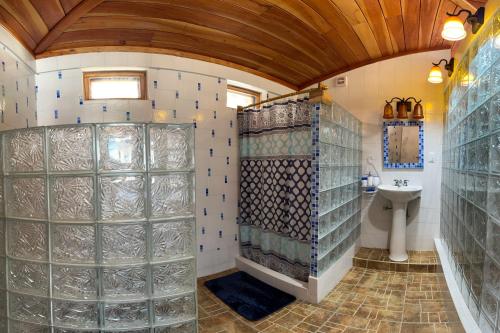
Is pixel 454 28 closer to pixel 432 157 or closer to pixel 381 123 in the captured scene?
pixel 381 123

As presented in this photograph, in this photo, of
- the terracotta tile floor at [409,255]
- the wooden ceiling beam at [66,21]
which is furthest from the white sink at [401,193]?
the wooden ceiling beam at [66,21]

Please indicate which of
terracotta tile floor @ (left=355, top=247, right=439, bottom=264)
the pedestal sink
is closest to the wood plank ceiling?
the pedestal sink

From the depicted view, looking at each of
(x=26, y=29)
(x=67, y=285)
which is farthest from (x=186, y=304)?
(x=26, y=29)

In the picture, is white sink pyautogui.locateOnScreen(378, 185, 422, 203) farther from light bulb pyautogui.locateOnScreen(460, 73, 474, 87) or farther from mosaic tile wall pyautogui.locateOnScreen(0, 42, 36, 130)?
mosaic tile wall pyautogui.locateOnScreen(0, 42, 36, 130)

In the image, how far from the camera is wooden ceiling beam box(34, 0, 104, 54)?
1.67 meters

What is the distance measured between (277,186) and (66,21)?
2.06 metres

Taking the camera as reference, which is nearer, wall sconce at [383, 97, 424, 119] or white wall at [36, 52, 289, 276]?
white wall at [36, 52, 289, 276]

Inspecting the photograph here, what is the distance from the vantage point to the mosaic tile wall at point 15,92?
1.77m

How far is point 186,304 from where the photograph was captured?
1480 mm

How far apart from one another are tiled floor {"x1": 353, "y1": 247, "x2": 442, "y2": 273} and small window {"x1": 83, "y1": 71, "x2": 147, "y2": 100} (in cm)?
275

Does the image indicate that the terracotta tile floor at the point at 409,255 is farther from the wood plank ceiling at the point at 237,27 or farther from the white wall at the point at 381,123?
the wood plank ceiling at the point at 237,27

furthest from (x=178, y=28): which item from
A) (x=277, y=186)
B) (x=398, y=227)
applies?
(x=398, y=227)

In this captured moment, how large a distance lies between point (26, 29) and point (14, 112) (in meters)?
0.61

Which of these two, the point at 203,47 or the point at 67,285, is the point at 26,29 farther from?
the point at 67,285
